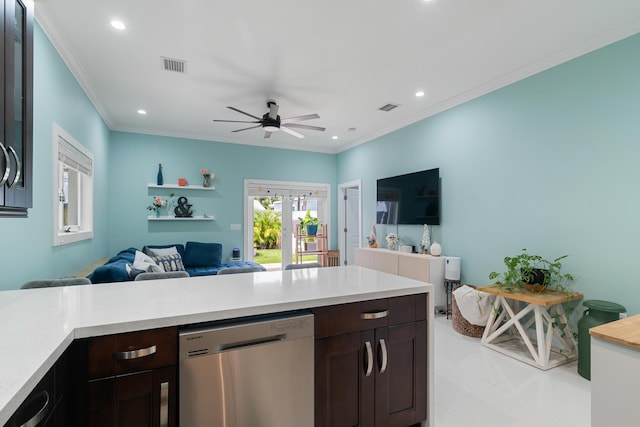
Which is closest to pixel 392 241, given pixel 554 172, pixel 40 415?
pixel 554 172

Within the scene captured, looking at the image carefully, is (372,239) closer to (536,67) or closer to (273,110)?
(273,110)

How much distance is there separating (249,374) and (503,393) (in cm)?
204

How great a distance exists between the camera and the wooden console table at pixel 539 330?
2609 millimetres

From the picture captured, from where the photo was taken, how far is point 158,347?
1176mm

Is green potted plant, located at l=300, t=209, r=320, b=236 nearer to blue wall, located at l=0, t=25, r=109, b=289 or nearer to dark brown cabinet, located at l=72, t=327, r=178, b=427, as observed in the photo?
blue wall, located at l=0, t=25, r=109, b=289

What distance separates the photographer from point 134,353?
1.13 metres

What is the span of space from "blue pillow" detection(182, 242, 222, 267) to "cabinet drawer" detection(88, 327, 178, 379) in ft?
13.9

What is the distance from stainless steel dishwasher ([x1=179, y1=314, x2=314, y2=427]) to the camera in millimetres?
1216

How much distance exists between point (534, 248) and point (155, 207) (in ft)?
18.4

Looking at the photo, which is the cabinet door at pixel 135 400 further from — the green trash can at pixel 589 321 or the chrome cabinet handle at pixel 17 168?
the green trash can at pixel 589 321

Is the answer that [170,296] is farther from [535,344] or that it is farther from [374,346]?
[535,344]

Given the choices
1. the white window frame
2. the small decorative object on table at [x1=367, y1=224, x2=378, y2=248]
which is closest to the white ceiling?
the white window frame

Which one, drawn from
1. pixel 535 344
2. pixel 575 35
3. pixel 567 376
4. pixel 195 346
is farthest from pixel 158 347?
pixel 575 35

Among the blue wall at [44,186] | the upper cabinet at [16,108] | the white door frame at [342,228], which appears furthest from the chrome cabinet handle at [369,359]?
the white door frame at [342,228]
